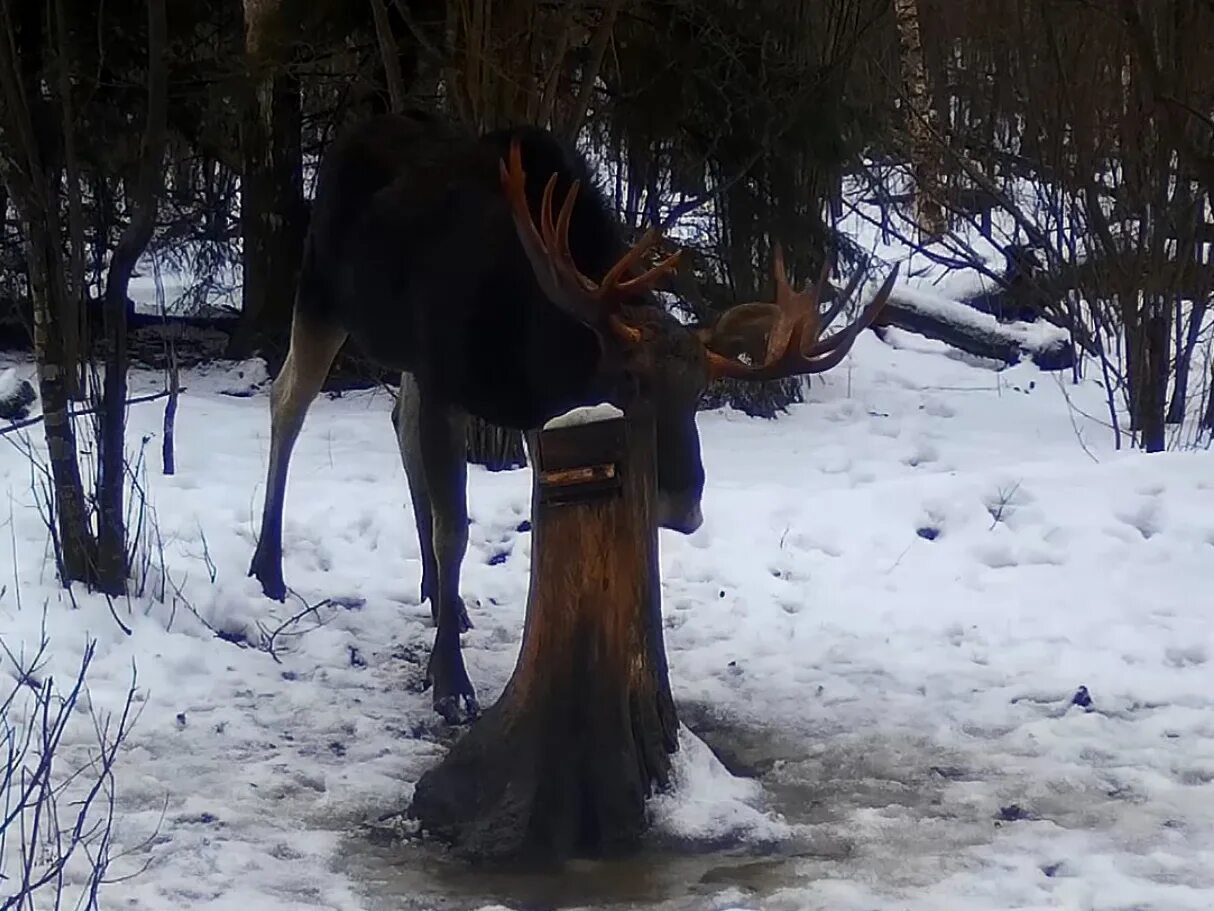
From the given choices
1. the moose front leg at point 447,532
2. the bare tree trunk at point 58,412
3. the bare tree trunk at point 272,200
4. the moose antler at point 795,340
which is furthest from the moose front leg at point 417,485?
the bare tree trunk at point 272,200

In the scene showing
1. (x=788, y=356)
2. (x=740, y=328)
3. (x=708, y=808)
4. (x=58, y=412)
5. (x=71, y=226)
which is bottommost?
(x=708, y=808)

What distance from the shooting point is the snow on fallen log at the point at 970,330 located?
14.5 m

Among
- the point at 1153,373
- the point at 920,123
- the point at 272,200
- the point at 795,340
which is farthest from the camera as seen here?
the point at 920,123

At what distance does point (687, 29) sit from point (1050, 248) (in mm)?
2765

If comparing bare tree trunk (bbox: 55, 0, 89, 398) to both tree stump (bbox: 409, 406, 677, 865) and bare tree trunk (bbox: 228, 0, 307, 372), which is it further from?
bare tree trunk (bbox: 228, 0, 307, 372)

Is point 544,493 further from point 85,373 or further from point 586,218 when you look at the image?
point 85,373

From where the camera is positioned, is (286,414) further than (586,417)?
Yes

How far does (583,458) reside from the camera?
4953mm

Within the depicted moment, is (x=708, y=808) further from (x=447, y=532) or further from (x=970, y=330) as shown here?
(x=970, y=330)

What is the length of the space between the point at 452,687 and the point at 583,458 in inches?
58.4

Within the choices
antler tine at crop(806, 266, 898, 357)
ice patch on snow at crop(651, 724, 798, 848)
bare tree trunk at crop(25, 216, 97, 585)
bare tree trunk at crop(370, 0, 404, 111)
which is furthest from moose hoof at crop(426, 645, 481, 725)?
bare tree trunk at crop(370, 0, 404, 111)

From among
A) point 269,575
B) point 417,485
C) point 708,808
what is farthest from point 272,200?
point 708,808

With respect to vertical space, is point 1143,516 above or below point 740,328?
below

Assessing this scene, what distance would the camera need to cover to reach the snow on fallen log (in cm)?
1455
